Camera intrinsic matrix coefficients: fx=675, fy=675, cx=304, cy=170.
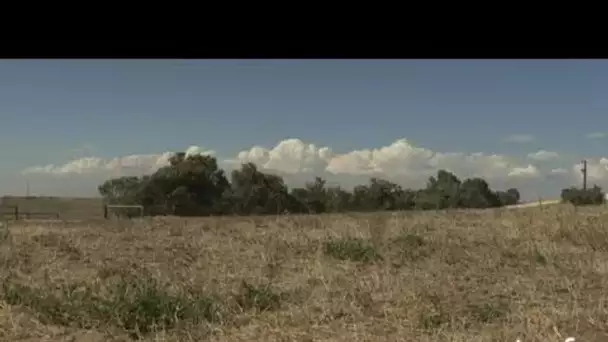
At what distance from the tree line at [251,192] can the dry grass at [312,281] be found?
1036cm

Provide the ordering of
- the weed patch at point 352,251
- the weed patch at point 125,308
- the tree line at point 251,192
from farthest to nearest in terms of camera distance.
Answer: the tree line at point 251,192, the weed patch at point 352,251, the weed patch at point 125,308

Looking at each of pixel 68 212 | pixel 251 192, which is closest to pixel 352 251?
pixel 68 212

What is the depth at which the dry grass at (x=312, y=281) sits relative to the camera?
4047 millimetres

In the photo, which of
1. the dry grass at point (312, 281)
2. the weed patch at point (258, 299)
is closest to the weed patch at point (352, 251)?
the dry grass at point (312, 281)

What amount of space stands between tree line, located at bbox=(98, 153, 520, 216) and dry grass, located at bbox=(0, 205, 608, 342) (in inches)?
408

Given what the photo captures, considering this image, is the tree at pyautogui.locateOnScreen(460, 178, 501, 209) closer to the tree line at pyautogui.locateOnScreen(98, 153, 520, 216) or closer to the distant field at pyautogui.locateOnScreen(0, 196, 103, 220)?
the tree line at pyautogui.locateOnScreen(98, 153, 520, 216)

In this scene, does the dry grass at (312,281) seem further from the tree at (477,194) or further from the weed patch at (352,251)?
the tree at (477,194)

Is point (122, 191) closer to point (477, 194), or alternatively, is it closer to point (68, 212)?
point (68, 212)

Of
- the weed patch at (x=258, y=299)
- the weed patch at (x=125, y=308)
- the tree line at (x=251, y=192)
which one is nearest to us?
the weed patch at (x=125, y=308)

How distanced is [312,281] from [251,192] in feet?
46.9

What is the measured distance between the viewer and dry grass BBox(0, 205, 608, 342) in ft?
13.3

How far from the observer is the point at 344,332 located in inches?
155
